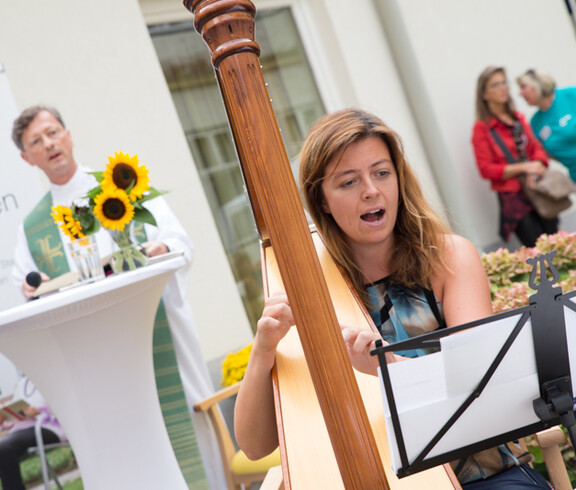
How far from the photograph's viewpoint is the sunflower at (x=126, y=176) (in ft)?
7.85

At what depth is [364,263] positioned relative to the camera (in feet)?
5.49

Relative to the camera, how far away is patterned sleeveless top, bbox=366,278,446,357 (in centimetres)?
155

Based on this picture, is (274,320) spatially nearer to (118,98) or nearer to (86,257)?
(86,257)

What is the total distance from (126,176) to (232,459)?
4.14 ft

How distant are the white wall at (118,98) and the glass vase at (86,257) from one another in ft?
4.95

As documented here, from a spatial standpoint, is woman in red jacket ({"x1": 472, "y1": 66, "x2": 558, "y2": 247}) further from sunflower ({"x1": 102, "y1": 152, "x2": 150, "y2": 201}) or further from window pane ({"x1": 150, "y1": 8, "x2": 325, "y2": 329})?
sunflower ({"x1": 102, "y1": 152, "x2": 150, "y2": 201})

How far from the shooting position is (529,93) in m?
5.27

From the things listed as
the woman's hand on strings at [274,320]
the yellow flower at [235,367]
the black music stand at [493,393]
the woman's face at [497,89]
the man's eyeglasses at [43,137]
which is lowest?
the yellow flower at [235,367]

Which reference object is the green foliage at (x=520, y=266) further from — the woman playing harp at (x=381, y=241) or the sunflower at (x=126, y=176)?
the sunflower at (x=126, y=176)

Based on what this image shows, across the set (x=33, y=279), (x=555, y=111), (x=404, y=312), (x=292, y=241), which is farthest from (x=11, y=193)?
(x=555, y=111)

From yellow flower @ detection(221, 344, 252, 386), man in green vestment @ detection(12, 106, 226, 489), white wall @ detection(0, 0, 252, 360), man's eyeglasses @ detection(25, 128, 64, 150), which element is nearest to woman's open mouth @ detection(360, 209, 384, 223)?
man in green vestment @ detection(12, 106, 226, 489)

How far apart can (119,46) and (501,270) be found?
2600 mm

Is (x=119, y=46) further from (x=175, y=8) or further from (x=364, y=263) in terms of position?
(x=364, y=263)

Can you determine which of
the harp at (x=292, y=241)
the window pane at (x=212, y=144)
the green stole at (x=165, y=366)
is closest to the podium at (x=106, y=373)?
the green stole at (x=165, y=366)
